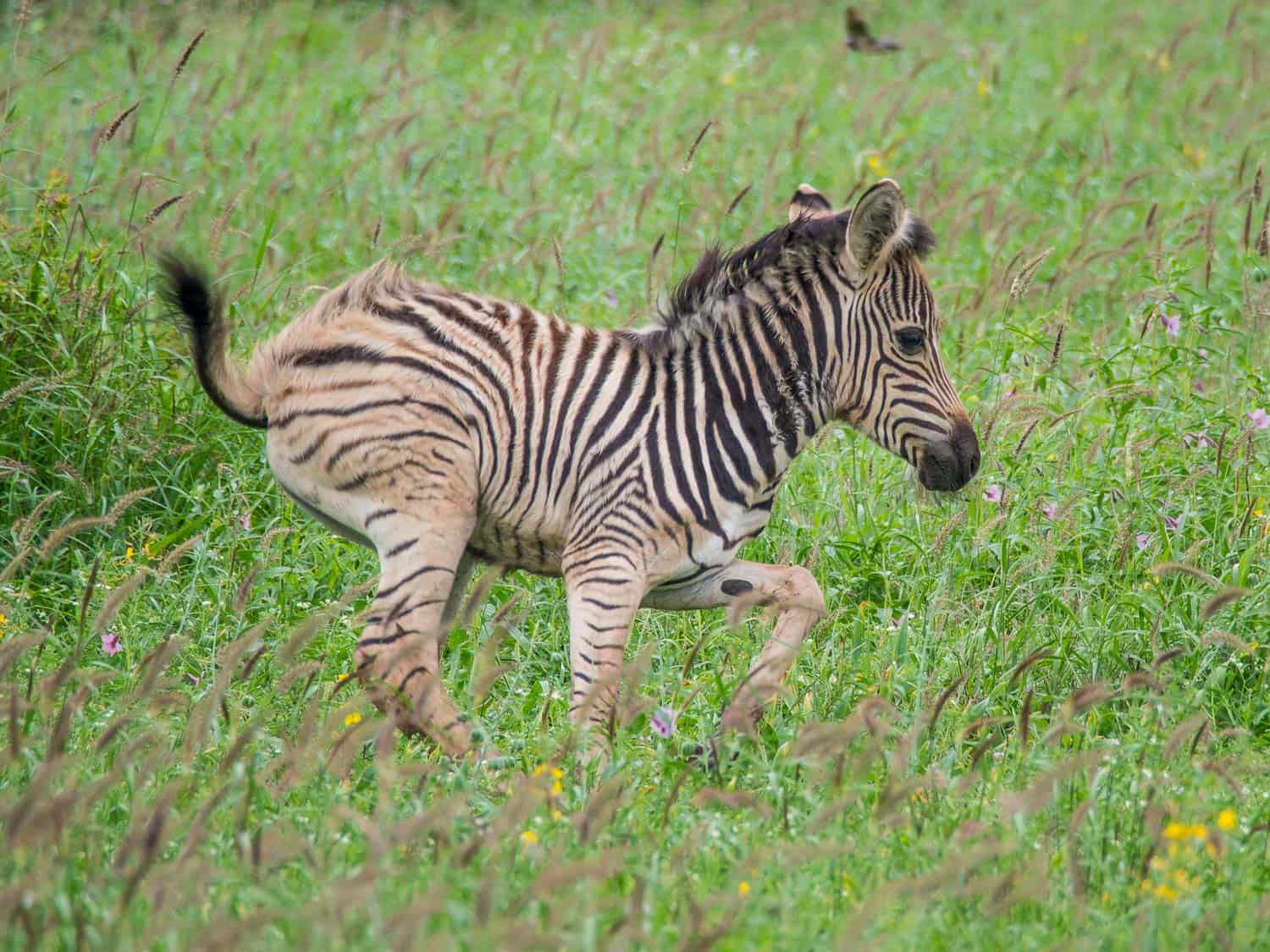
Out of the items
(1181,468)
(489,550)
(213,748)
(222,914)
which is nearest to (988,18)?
(1181,468)

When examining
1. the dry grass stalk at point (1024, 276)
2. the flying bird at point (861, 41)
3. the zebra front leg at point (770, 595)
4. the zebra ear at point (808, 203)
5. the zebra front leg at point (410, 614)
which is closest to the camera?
the zebra front leg at point (410, 614)

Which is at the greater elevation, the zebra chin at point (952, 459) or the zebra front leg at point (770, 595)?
the zebra chin at point (952, 459)

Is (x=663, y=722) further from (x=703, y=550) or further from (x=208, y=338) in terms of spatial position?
(x=208, y=338)

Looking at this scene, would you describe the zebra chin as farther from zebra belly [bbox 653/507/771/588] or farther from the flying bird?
the flying bird

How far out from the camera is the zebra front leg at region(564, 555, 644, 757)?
5.80 m

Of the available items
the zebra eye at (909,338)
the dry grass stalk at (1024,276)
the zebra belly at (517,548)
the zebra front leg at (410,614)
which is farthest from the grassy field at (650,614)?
the zebra eye at (909,338)

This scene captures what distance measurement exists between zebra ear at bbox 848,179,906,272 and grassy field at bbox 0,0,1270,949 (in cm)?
150

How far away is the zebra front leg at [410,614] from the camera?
19.0ft

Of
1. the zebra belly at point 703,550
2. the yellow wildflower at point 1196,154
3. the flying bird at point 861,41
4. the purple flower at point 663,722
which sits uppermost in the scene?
the flying bird at point 861,41

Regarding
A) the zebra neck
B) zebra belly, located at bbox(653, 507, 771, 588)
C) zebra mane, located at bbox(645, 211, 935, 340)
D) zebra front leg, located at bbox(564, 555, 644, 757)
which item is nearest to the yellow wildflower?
zebra mane, located at bbox(645, 211, 935, 340)

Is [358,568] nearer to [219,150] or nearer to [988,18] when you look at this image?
[219,150]

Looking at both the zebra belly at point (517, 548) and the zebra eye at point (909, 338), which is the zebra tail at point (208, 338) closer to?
the zebra belly at point (517, 548)

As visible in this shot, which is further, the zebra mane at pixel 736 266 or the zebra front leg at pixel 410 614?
the zebra mane at pixel 736 266

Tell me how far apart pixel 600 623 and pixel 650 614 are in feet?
5.37
